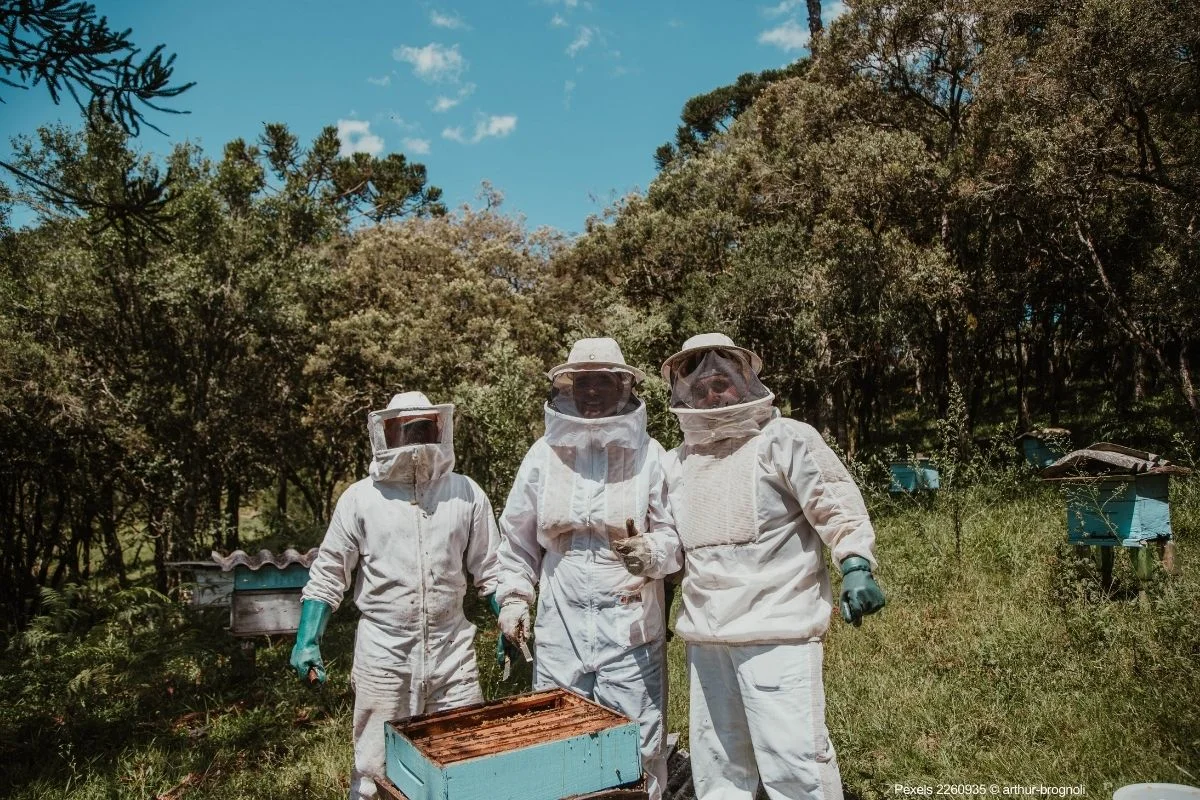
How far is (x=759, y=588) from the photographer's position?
10.4 feet

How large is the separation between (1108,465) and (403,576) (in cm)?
472

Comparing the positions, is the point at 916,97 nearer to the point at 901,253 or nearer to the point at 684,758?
the point at 901,253

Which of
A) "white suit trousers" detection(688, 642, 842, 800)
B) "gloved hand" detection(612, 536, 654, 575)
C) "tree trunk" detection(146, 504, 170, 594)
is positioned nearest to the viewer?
"white suit trousers" detection(688, 642, 842, 800)

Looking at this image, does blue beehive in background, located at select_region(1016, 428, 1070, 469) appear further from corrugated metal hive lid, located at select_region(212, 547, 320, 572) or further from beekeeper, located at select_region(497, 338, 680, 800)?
corrugated metal hive lid, located at select_region(212, 547, 320, 572)

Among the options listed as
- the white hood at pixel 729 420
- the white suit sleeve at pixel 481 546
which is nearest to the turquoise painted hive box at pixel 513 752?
the white suit sleeve at pixel 481 546

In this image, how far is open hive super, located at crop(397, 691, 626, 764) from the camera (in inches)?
106

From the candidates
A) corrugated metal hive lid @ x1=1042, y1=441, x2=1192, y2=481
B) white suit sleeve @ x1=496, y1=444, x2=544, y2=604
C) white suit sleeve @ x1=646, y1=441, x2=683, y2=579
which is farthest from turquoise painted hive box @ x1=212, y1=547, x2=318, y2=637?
corrugated metal hive lid @ x1=1042, y1=441, x2=1192, y2=481

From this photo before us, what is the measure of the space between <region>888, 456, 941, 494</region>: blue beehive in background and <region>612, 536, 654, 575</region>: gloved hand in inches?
272

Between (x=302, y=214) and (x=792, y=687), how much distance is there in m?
12.2

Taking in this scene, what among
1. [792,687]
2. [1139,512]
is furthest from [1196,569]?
[792,687]

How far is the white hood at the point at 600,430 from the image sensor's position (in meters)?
3.61

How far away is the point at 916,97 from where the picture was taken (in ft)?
49.4

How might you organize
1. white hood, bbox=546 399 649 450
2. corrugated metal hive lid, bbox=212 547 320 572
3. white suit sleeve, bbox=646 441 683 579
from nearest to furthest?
white suit sleeve, bbox=646 441 683 579 → white hood, bbox=546 399 649 450 → corrugated metal hive lid, bbox=212 547 320 572

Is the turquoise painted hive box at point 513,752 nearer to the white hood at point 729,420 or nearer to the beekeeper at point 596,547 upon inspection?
the beekeeper at point 596,547
